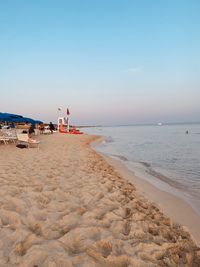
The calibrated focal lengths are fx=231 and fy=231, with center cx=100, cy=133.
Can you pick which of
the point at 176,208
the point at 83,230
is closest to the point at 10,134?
the point at 176,208

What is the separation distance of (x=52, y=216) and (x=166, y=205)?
2654mm

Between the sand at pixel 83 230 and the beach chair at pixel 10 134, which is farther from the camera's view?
the beach chair at pixel 10 134

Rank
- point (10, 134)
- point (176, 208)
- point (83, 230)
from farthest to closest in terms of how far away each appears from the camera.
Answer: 1. point (10, 134)
2. point (176, 208)
3. point (83, 230)

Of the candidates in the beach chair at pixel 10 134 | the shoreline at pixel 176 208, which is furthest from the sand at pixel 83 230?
the beach chair at pixel 10 134

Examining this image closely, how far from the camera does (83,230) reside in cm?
298

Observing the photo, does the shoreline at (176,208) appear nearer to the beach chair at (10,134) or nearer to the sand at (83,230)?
the sand at (83,230)

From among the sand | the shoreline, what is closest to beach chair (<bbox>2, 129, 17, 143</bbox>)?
the sand

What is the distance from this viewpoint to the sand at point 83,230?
Answer: 2396mm

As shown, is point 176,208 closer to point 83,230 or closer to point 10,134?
point 83,230

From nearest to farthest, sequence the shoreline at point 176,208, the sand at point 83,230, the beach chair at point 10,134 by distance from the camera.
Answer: the sand at point 83,230, the shoreline at point 176,208, the beach chair at point 10,134

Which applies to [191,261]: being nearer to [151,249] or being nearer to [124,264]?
[151,249]

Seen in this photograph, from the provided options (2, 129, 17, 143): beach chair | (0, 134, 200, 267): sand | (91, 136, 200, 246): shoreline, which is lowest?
(91, 136, 200, 246): shoreline

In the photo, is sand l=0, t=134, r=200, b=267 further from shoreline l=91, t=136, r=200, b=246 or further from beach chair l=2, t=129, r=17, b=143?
beach chair l=2, t=129, r=17, b=143

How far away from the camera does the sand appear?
2.40 metres
